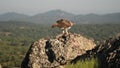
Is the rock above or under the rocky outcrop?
under

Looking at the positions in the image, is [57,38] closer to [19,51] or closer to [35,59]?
[35,59]

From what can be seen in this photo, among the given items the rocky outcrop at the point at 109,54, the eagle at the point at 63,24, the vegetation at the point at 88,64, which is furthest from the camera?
the eagle at the point at 63,24

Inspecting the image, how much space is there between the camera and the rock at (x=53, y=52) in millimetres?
9703

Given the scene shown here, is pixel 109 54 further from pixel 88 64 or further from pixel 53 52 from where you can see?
pixel 53 52

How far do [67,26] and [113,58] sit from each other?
6.57 meters

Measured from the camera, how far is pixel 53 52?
32.7 feet

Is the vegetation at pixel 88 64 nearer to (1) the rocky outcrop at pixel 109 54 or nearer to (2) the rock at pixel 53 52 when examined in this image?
(1) the rocky outcrop at pixel 109 54

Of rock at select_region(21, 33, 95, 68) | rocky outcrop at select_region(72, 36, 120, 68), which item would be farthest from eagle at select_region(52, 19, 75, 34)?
rocky outcrop at select_region(72, 36, 120, 68)

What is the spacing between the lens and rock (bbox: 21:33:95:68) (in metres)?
9.70

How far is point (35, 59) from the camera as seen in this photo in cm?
980

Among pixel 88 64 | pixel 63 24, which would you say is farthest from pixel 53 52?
pixel 88 64

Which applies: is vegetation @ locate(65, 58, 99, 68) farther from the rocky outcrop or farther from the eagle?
the eagle

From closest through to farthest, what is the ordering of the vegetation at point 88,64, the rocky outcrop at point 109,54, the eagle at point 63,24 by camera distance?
1. the rocky outcrop at point 109,54
2. the vegetation at point 88,64
3. the eagle at point 63,24

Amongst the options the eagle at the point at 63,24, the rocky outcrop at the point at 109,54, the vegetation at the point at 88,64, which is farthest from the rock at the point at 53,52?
the vegetation at the point at 88,64
